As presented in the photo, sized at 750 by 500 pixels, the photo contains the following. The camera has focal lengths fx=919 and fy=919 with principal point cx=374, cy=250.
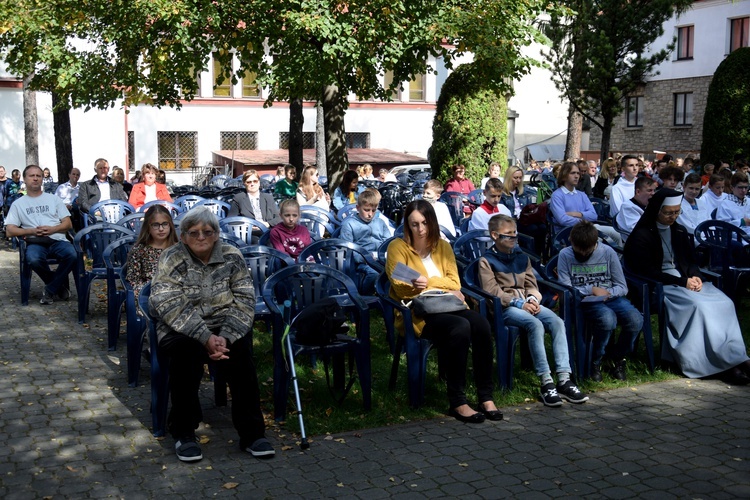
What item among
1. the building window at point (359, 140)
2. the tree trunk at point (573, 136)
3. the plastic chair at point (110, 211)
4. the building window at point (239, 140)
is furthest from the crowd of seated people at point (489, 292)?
the building window at point (359, 140)

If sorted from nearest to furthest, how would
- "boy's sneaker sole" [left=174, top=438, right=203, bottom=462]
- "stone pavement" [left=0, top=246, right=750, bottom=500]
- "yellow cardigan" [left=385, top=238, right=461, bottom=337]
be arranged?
1. "stone pavement" [left=0, top=246, right=750, bottom=500]
2. "boy's sneaker sole" [left=174, top=438, right=203, bottom=462]
3. "yellow cardigan" [left=385, top=238, right=461, bottom=337]

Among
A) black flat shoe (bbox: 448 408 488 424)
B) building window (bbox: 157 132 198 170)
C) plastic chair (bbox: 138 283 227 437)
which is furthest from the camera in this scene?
building window (bbox: 157 132 198 170)

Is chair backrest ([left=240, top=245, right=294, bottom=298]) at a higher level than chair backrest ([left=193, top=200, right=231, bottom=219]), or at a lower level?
lower

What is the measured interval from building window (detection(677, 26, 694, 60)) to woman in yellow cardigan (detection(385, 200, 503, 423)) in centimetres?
4044

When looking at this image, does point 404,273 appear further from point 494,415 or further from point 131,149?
point 131,149

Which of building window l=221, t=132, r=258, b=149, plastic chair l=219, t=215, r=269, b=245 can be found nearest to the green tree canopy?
plastic chair l=219, t=215, r=269, b=245

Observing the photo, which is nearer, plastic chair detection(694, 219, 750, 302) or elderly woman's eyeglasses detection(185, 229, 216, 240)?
elderly woman's eyeglasses detection(185, 229, 216, 240)

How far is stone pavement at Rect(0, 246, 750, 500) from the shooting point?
527cm

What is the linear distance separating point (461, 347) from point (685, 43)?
41469 mm

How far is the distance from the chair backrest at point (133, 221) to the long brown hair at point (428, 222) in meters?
4.56

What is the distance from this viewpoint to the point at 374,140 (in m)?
44.7

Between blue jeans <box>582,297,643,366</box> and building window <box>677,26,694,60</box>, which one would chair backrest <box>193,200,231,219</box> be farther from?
building window <box>677,26,694,60</box>

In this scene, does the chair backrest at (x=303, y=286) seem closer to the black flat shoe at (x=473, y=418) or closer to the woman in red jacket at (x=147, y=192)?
the black flat shoe at (x=473, y=418)

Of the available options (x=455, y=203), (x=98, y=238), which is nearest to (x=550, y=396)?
(x=98, y=238)
